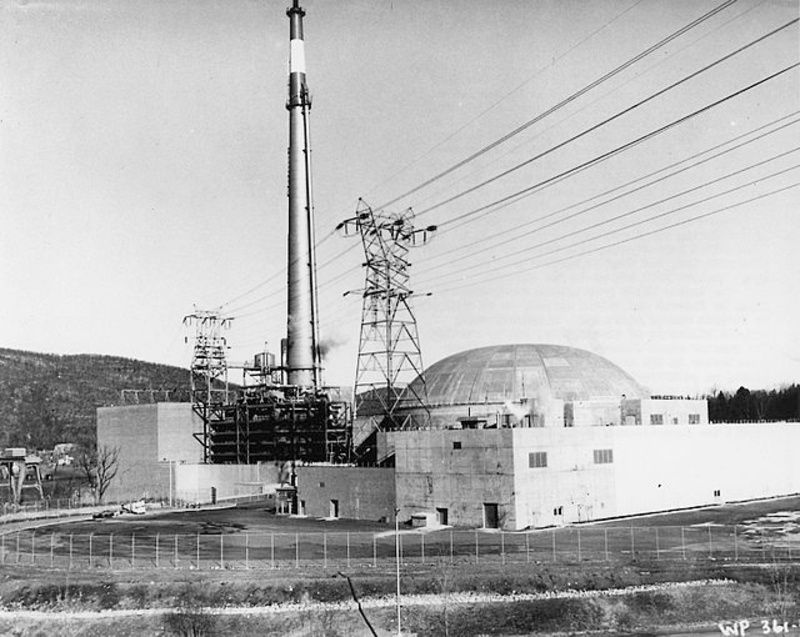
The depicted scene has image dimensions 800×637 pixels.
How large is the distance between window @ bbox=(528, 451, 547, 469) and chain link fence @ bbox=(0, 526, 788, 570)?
12.9 ft

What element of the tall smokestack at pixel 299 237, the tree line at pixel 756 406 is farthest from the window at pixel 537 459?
the tree line at pixel 756 406

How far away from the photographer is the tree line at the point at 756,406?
124 meters

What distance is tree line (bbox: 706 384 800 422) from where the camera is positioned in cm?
12439

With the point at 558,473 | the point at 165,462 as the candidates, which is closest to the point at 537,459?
the point at 558,473

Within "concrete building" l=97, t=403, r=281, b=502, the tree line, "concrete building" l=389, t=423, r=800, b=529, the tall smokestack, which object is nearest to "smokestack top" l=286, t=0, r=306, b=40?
the tall smokestack

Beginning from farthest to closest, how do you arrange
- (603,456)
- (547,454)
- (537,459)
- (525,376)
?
(525,376) → (603,456) → (547,454) → (537,459)

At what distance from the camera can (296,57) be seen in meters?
87.8

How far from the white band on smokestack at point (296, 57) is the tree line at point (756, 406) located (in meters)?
80.9

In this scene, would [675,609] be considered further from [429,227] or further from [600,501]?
[429,227]

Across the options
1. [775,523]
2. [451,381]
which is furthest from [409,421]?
[775,523]

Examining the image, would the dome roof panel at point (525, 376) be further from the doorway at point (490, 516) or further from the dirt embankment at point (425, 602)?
the dirt embankment at point (425, 602)

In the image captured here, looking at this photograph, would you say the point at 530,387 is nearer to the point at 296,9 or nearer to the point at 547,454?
the point at 547,454

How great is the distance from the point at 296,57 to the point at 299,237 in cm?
1949

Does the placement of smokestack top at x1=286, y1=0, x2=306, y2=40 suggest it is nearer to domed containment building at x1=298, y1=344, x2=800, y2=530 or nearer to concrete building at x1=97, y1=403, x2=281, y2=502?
domed containment building at x1=298, y1=344, x2=800, y2=530
